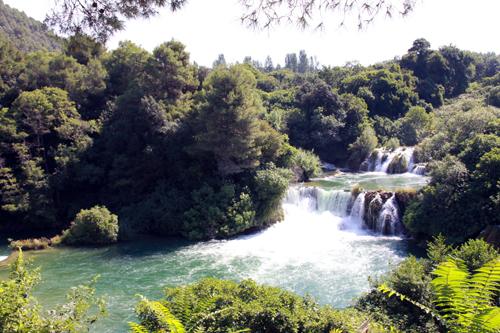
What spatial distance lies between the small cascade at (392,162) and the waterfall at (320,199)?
8.50 metres

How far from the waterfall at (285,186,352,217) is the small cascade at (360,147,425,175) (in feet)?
27.9

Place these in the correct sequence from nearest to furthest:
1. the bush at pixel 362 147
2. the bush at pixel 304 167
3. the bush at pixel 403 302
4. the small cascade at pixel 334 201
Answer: the bush at pixel 403 302, the small cascade at pixel 334 201, the bush at pixel 304 167, the bush at pixel 362 147

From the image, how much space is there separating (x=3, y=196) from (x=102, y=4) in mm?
18784

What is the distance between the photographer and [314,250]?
1725 cm

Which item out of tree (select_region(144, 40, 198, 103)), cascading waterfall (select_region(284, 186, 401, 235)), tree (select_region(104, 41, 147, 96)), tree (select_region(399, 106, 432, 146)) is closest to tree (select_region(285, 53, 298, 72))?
tree (select_region(399, 106, 432, 146))

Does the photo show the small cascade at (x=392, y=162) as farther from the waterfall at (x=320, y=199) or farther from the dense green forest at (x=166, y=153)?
the waterfall at (x=320, y=199)

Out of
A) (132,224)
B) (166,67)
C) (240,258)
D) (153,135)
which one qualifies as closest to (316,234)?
(240,258)

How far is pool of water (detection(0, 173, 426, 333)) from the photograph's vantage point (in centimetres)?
1320

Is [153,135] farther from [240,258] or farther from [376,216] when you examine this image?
[376,216]

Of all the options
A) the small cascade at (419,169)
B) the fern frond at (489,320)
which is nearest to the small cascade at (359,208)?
the small cascade at (419,169)

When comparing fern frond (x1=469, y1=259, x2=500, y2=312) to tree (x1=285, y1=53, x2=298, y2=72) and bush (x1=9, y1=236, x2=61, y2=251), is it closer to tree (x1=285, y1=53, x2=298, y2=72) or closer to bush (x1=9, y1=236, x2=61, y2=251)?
bush (x1=9, y1=236, x2=61, y2=251)

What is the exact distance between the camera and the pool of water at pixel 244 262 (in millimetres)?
13203

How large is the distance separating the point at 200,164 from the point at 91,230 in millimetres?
6764

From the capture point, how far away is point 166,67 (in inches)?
952
